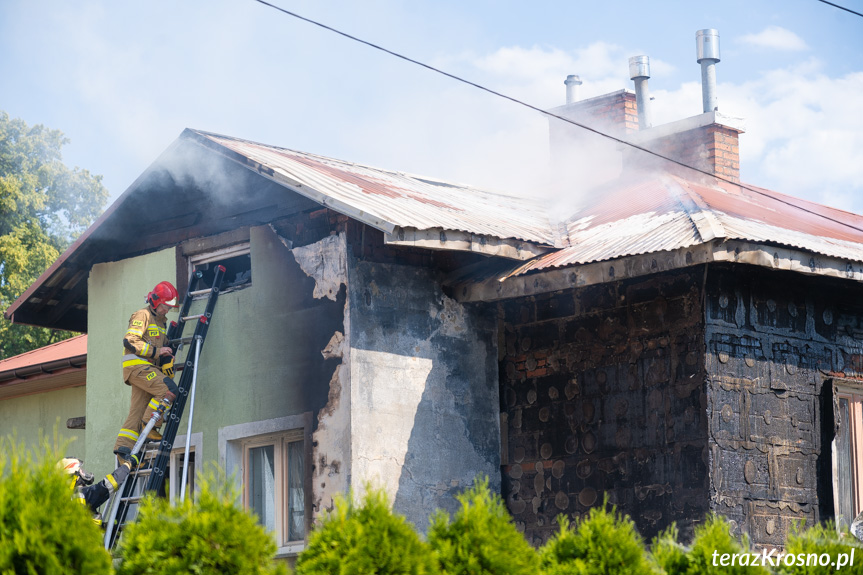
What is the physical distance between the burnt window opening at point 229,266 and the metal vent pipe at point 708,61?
6.30 metres

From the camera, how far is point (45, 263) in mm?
26891

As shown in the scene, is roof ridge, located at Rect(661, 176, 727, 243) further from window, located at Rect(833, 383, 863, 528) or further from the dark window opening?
the dark window opening

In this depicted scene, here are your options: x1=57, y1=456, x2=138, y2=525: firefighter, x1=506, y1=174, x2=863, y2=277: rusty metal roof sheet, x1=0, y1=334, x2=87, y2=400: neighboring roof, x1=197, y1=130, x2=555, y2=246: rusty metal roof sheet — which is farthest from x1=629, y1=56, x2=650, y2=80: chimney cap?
x1=57, y1=456, x2=138, y2=525: firefighter

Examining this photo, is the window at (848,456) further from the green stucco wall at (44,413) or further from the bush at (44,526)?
the green stucco wall at (44,413)

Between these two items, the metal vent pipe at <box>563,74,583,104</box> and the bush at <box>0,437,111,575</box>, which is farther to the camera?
the metal vent pipe at <box>563,74,583,104</box>

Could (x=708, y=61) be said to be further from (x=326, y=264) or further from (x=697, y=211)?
(x=326, y=264)

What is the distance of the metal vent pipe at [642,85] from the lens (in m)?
15.0

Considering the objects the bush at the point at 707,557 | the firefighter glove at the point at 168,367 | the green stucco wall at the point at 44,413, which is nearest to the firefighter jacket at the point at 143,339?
the firefighter glove at the point at 168,367

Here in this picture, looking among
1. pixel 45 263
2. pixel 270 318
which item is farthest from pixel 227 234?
pixel 45 263

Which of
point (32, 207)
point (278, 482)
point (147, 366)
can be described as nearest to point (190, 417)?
point (147, 366)

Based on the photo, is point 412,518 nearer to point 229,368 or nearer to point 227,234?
point 229,368

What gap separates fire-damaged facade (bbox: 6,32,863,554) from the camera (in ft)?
31.0

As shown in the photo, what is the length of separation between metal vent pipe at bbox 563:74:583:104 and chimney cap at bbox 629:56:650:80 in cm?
103

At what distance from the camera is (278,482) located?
10.6 meters
